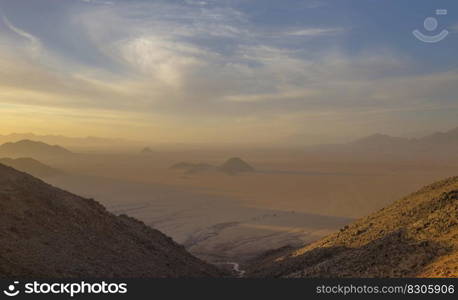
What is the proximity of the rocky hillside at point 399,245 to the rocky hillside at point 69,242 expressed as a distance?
532cm

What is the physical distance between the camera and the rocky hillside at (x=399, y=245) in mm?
12242

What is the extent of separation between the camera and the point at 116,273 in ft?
50.5

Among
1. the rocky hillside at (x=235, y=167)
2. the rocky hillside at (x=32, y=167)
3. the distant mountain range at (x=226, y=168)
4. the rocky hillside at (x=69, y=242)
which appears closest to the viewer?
the rocky hillside at (x=69, y=242)

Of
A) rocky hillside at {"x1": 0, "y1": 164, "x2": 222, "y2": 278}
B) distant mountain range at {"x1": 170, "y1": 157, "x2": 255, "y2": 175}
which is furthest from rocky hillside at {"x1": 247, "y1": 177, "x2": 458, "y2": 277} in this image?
distant mountain range at {"x1": 170, "y1": 157, "x2": 255, "y2": 175}

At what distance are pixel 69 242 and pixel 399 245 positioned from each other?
13153 millimetres

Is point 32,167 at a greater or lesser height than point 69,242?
greater

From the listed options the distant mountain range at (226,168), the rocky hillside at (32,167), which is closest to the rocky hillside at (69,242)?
the rocky hillside at (32,167)

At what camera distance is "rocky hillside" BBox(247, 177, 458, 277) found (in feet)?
40.2

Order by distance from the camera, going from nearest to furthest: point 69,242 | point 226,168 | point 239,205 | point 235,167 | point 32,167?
point 69,242 < point 239,205 < point 32,167 < point 226,168 < point 235,167

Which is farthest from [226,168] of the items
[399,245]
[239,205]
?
[399,245]

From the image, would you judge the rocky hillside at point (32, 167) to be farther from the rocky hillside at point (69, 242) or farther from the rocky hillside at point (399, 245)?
the rocky hillside at point (399, 245)

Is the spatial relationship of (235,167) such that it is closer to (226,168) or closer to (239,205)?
(226,168)

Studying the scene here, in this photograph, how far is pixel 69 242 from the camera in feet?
54.1

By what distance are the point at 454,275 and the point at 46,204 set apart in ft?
55.5
